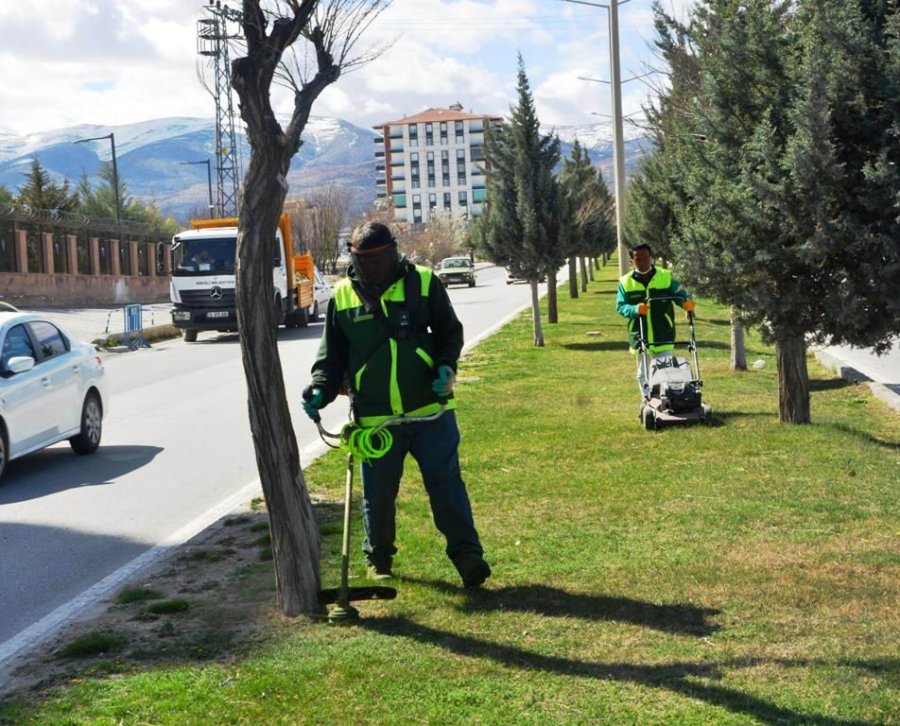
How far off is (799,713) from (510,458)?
5.99m

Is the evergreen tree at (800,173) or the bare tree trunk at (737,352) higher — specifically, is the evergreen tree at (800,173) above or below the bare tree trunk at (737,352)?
above

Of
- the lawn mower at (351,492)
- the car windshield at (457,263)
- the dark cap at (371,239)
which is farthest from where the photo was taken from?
the car windshield at (457,263)

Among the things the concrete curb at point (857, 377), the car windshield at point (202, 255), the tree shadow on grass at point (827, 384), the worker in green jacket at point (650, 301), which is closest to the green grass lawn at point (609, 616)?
the worker in green jacket at point (650, 301)

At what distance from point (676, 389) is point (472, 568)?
584 centimetres

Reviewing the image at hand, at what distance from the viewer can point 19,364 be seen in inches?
430

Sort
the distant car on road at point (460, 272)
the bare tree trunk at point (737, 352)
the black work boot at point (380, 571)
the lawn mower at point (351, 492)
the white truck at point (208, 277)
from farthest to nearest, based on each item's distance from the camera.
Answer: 1. the distant car on road at point (460, 272)
2. the white truck at point (208, 277)
3. the bare tree trunk at point (737, 352)
4. the black work boot at point (380, 571)
5. the lawn mower at point (351, 492)

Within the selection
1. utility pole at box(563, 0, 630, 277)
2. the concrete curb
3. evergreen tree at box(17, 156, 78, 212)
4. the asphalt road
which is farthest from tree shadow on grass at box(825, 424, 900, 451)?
evergreen tree at box(17, 156, 78, 212)

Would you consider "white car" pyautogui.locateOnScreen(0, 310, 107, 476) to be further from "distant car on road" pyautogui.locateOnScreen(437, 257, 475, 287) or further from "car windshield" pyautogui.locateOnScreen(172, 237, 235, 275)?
"distant car on road" pyautogui.locateOnScreen(437, 257, 475, 287)

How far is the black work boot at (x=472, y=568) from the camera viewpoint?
6148mm

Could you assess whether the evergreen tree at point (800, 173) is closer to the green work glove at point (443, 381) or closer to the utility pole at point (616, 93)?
the green work glove at point (443, 381)

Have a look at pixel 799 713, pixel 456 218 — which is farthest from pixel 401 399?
pixel 456 218

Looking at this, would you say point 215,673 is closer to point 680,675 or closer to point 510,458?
point 680,675

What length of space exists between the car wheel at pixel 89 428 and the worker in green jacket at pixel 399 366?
6888 millimetres

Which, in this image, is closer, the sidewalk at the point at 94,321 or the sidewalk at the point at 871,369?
the sidewalk at the point at 871,369
